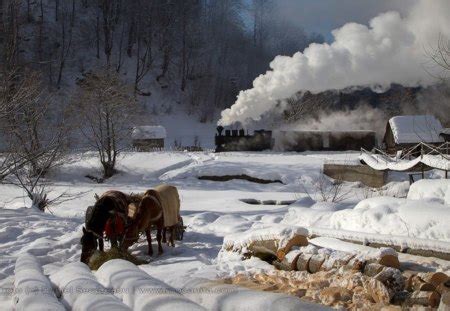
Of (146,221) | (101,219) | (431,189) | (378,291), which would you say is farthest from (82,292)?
(431,189)

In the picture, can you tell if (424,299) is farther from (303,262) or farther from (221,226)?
(221,226)

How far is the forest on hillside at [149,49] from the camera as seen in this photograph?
56.9 metres

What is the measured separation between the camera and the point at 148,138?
1709 inches

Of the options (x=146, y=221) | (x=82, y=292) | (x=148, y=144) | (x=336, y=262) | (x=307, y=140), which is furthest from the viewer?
(x=148, y=144)

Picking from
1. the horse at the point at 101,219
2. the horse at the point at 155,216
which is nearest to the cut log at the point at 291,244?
the horse at the point at 155,216

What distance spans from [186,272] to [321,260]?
2.22 m

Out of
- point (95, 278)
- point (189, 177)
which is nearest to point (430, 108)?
point (189, 177)

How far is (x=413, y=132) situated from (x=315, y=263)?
3100 cm

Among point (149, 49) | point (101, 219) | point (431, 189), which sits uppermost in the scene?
point (149, 49)

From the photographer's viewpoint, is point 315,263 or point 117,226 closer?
point 315,263

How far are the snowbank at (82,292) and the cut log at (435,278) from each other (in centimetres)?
390

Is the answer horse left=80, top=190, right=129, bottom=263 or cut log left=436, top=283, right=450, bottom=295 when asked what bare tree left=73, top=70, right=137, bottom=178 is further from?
cut log left=436, top=283, right=450, bottom=295

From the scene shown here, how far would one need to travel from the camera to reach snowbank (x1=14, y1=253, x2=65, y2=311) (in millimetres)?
5002

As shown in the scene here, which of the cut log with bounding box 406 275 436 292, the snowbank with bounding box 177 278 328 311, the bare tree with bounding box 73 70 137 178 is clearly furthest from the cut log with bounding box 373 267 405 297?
the bare tree with bounding box 73 70 137 178
